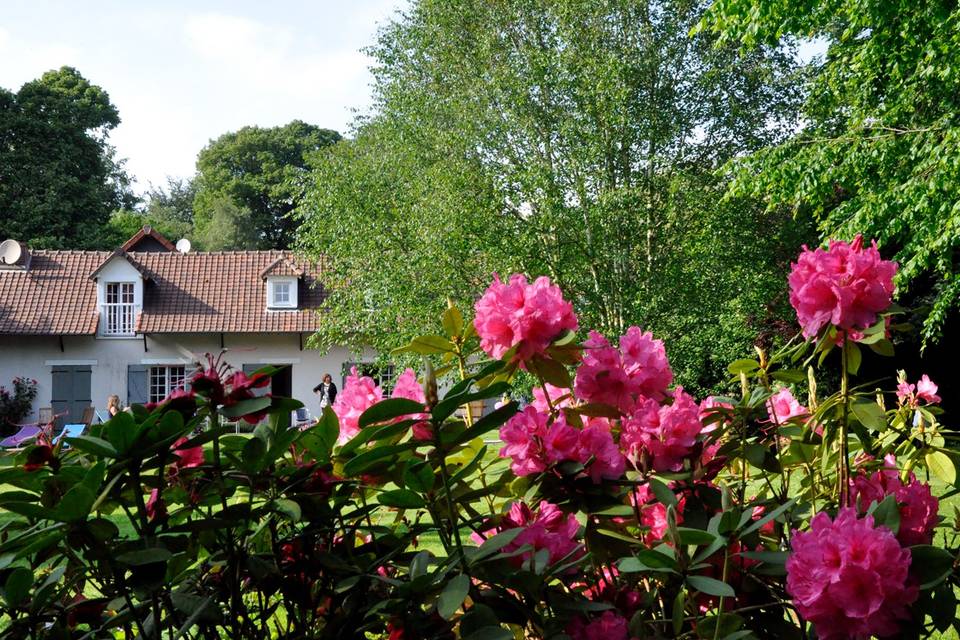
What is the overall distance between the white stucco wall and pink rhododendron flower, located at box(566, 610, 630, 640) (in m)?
22.8

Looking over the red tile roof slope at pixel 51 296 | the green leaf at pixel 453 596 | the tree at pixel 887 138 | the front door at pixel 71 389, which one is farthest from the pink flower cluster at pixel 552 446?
the front door at pixel 71 389

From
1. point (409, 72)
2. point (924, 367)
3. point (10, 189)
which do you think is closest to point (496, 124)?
point (409, 72)

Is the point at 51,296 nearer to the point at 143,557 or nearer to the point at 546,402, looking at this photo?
the point at 546,402

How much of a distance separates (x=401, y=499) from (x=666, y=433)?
1.24 ft

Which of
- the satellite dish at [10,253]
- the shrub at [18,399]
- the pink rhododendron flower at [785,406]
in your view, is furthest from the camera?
the satellite dish at [10,253]

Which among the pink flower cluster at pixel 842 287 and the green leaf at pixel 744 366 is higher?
the pink flower cluster at pixel 842 287

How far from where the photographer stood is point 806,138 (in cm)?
1198

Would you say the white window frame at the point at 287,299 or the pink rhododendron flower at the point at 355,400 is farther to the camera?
the white window frame at the point at 287,299

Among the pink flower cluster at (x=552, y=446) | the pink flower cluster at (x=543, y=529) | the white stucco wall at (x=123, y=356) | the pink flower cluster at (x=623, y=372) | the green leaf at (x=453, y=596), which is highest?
the pink flower cluster at (x=623, y=372)

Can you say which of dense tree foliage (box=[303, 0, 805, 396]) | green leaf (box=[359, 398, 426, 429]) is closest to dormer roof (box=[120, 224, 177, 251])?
dense tree foliage (box=[303, 0, 805, 396])

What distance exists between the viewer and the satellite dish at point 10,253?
24250 mm

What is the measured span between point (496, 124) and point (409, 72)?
254 cm

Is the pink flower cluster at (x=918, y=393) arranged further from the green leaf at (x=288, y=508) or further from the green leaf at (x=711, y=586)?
the green leaf at (x=288, y=508)

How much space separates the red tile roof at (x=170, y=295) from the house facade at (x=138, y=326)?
3cm
